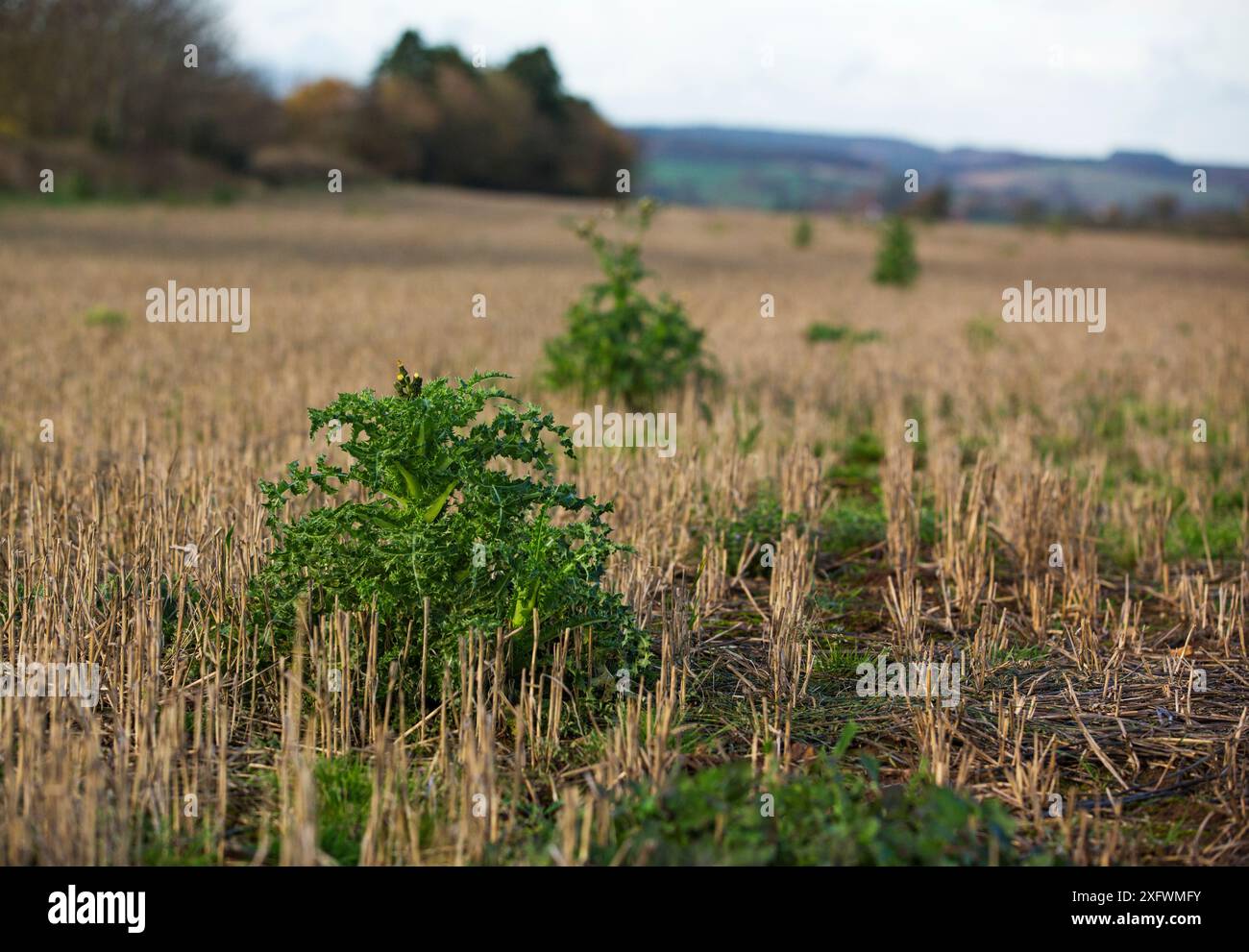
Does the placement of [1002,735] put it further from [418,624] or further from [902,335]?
[902,335]

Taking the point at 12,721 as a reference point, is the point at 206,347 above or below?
above

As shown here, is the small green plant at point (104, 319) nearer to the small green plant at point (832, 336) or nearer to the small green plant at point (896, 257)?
the small green plant at point (832, 336)

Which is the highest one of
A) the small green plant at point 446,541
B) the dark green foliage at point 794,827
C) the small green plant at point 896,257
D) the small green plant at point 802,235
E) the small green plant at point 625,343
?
the small green plant at point 802,235

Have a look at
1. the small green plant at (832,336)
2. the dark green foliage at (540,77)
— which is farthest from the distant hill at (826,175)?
the small green plant at (832,336)

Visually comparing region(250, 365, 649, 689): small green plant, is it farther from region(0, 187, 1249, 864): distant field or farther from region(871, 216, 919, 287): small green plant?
region(871, 216, 919, 287): small green plant

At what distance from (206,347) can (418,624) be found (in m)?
8.39

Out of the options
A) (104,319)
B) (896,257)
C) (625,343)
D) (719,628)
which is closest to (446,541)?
(719,628)

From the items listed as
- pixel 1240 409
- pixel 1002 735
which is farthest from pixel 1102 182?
pixel 1002 735

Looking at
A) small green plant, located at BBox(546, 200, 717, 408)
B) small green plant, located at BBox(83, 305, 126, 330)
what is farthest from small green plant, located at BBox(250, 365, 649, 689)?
small green plant, located at BBox(83, 305, 126, 330)

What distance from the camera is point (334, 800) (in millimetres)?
3279

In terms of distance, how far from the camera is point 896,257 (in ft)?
70.9

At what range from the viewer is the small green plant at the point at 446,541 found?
12.6 feet

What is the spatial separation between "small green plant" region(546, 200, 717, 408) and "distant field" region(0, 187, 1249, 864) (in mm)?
313

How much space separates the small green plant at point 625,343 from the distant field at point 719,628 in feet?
1.03
